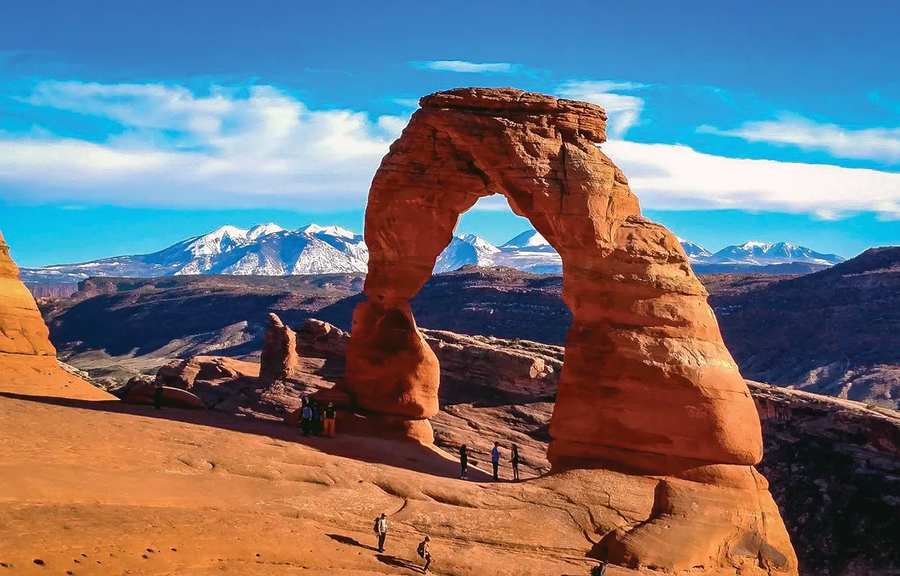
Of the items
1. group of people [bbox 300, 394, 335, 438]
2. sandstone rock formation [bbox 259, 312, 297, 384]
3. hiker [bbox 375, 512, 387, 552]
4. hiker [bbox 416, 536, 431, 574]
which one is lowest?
hiker [bbox 416, 536, 431, 574]

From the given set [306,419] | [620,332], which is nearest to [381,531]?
[620,332]

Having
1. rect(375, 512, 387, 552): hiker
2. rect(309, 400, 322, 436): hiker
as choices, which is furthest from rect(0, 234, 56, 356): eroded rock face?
rect(375, 512, 387, 552): hiker

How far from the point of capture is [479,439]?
3522 centimetres

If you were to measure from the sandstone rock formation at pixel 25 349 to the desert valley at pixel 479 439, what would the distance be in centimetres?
8

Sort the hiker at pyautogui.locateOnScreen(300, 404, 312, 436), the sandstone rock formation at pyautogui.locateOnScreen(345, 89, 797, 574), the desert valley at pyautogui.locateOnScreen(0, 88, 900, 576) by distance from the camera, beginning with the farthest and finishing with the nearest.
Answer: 1. the hiker at pyautogui.locateOnScreen(300, 404, 312, 436)
2. the sandstone rock formation at pyautogui.locateOnScreen(345, 89, 797, 574)
3. the desert valley at pyautogui.locateOnScreen(0, 88, 900, 576)

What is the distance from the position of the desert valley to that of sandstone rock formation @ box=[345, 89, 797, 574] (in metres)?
0.06

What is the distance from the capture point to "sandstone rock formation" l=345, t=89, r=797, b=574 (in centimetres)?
1925

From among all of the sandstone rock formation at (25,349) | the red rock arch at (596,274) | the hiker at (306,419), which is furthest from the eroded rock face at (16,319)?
the red rock arch at (596,274)

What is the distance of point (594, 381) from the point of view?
21.7 metres

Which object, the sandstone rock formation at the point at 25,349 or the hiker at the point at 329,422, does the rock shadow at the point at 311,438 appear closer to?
the hiker at the point at 329,422

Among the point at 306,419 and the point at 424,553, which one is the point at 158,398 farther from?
the point at 424,553

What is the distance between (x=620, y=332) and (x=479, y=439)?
48.6ft

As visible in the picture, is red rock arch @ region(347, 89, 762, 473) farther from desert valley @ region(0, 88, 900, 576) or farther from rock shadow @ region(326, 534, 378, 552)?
rock shadow @ region(326, 534, 378, 552)

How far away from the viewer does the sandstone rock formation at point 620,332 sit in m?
19.2
